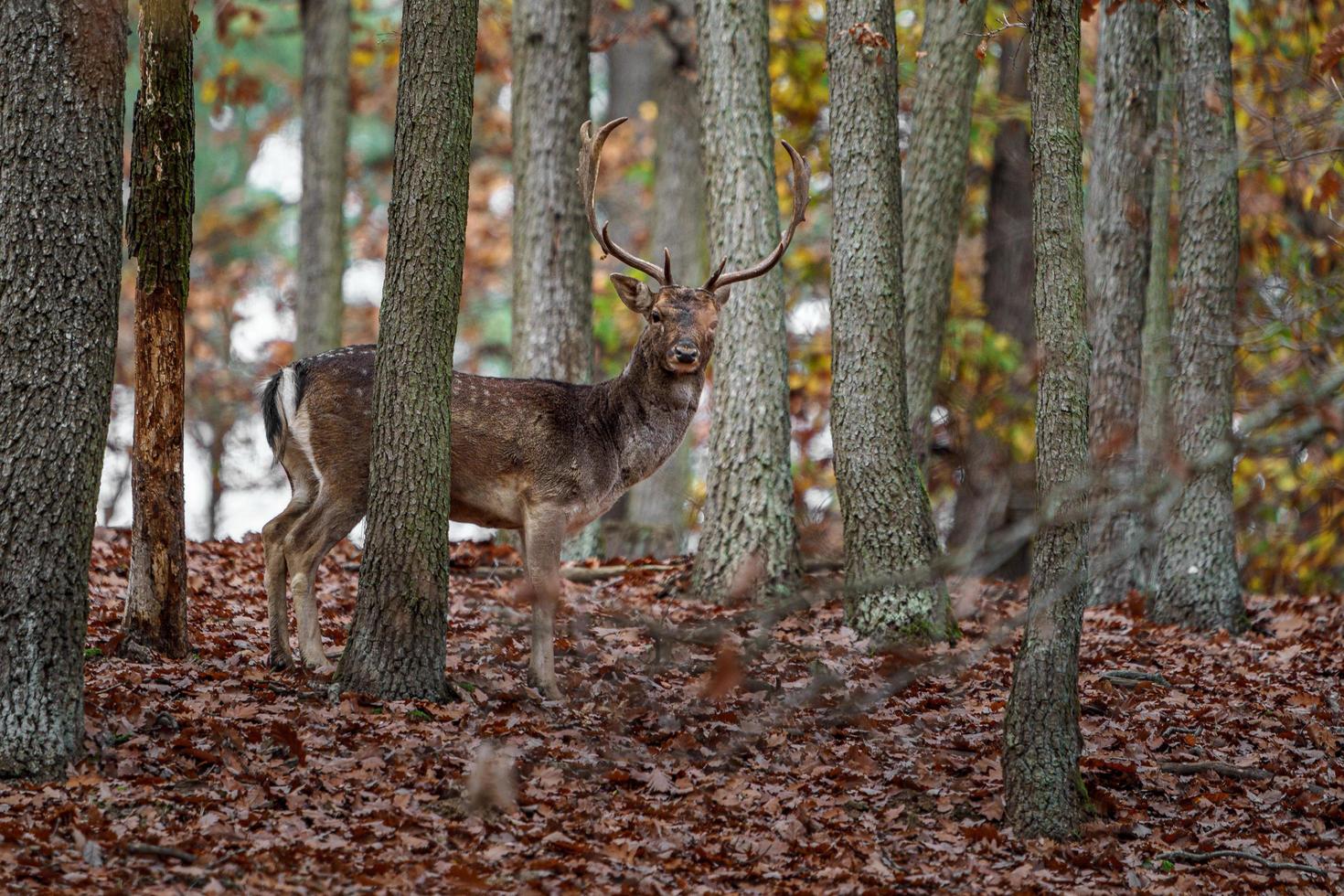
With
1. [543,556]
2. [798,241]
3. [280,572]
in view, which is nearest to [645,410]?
[543,556]

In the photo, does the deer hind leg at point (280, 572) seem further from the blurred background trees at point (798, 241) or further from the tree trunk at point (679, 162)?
the tree trunk at point (679, 162)

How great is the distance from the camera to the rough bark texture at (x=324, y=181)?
1598 centimetres

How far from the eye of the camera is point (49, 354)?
627 cm

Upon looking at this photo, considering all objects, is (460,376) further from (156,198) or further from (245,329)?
(245,329)

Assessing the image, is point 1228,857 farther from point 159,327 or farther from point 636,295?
point 159,327

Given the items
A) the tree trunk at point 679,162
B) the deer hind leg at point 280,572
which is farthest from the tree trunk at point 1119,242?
the deer hind leg at point 280,572

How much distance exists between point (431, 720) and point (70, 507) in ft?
6.54

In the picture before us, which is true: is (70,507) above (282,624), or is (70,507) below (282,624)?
above

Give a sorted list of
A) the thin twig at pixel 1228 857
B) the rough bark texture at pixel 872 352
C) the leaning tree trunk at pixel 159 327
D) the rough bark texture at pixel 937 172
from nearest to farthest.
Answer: the thin twig at pixel 1228 857
the leaning tree trunk at pixel 159 327
the rough bark texture at pixel 872 352
the rough bark texture at pixel 937 172

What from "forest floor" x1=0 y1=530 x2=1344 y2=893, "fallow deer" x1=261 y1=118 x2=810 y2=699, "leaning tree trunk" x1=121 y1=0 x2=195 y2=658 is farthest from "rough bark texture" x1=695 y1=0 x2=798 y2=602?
"leaning tree trunk" x1=121 y1=0 x2=195 y2=658

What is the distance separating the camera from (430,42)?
7.44m

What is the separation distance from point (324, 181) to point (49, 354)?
33.7 ft

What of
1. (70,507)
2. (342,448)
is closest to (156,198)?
(342,448)

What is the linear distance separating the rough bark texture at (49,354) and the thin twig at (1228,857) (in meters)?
4.82
